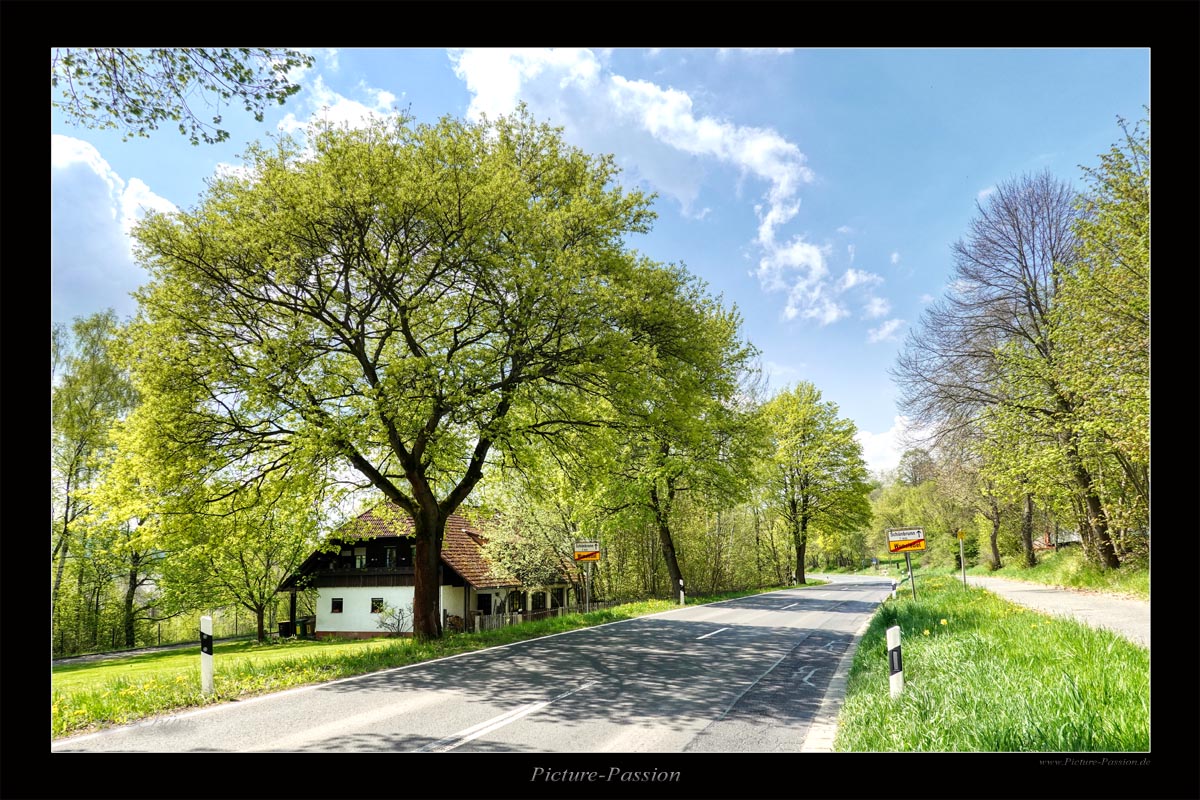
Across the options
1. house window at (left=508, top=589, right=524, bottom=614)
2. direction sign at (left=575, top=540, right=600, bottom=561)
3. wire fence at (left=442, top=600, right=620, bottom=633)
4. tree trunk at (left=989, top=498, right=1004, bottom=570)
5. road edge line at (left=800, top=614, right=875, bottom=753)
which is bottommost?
house window at (left=508, top=589, right=524, bottom=614)

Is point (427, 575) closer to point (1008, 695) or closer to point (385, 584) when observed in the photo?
point (1008, 695)

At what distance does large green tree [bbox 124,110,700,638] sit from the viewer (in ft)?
29.5

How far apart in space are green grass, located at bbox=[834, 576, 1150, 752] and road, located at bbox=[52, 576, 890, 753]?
2.31ft

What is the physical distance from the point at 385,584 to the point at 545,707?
28.2m

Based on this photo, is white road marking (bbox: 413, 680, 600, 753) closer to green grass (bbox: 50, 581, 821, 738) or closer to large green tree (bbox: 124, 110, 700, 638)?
green grass (bbox: 50, 581, 821, 738)

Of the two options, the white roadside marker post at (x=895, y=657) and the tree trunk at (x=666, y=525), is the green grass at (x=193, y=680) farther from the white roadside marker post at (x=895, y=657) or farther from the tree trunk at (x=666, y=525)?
the tree trunk at (x=666, y=525)

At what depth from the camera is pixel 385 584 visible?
103ft

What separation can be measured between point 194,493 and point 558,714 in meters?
7.96

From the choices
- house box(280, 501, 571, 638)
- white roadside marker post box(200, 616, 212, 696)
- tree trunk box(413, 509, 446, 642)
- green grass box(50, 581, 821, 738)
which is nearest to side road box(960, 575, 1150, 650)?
green grass box(50, 581, 821, 738)

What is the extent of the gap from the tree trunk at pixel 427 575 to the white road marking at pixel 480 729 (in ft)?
21.0
